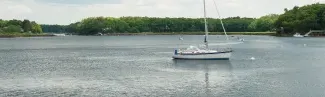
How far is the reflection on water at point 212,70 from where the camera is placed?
154ft

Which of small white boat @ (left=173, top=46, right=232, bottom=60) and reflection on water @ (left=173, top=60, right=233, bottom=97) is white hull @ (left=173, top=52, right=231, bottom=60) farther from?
reflection on water @ (left=173, top=60, right=233, bottom=97)

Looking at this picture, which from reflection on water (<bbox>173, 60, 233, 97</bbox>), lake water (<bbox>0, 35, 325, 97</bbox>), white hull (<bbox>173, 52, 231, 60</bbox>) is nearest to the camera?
lake water (<bbox>0, 35, 325, 97</bbox>)

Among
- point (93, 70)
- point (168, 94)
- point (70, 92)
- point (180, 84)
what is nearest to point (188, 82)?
point (180, 84)

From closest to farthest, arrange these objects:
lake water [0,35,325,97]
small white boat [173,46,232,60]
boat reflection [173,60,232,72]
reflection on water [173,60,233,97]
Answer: lake water [0,35,325,97]
reflection on water [173,60,233,97]
boat reflection [173,60,232,72]
small white boat [173,46,232,60]

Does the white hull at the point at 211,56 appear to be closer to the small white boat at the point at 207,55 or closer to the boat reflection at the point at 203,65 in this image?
the small white boat at the point at 207,55

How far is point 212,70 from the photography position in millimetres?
61406

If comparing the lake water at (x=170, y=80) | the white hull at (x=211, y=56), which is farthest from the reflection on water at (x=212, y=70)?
the white hull at (x=211, y=56)

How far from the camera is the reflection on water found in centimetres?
4681

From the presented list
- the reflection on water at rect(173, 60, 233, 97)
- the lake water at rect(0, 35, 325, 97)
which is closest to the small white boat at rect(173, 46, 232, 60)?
the reflection on water at rect(173, 60, 233, 97)

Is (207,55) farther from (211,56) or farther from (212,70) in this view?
(212,70)

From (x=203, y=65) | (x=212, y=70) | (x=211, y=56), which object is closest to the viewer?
(x=212, y=70)

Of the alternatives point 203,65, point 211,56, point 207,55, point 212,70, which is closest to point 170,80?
point 212,70

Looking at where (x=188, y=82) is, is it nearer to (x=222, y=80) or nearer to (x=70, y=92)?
(x=222, y=80)

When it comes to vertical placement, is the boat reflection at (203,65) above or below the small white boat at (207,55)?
below
